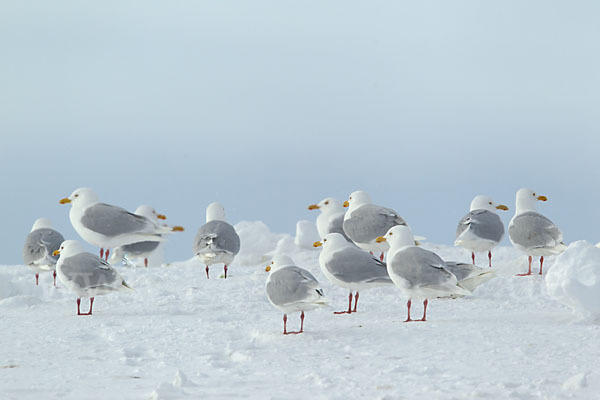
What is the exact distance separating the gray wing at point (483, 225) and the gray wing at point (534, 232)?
34 centimetres

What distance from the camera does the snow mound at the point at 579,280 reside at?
962cm

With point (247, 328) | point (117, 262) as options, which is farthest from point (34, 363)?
point (117, 262)

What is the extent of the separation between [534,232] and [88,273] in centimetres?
806

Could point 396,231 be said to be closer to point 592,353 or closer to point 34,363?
point 592,353

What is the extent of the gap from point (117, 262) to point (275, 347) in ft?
33.3

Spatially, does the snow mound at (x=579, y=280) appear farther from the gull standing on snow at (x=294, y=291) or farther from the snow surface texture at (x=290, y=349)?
the gull standing on snow at (x=294, y=291)

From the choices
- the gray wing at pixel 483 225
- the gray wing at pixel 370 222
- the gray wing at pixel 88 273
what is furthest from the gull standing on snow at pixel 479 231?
the gray wing at pixel 88 273

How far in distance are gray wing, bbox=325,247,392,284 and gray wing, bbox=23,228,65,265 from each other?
23.6 feet

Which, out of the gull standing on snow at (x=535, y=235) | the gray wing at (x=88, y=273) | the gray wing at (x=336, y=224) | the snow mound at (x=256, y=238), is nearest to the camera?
the gray wing at (x=88, y=273)

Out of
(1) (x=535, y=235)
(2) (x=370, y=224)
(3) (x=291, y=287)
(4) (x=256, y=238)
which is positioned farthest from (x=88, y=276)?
(4) (x=256, y=238)

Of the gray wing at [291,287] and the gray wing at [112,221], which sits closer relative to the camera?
the gray wing at [291,287]

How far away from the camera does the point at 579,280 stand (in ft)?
32.0

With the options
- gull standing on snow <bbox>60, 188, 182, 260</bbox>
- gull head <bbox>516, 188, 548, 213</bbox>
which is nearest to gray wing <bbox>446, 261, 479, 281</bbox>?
gull head <bbox>516, 188, 548, 213</bbox>

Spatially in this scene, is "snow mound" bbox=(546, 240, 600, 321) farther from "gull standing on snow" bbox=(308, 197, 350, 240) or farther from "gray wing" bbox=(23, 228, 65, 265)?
"gray wing" bbox=(23, 228, 65, 265)
